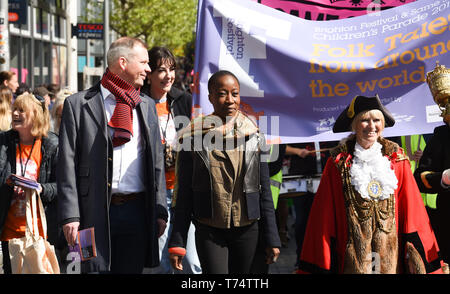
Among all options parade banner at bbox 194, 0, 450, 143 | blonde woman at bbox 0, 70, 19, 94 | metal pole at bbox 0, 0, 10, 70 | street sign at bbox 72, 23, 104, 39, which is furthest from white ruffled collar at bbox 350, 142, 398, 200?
street sign at bbox 72, 23, 104, 39

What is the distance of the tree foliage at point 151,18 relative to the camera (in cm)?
3238

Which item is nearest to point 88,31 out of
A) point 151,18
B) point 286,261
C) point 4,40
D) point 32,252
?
point 4,40

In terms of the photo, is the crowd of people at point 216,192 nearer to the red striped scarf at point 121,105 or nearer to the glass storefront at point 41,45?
the red striped scarf at point 121,105

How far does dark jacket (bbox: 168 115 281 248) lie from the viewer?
4473mm

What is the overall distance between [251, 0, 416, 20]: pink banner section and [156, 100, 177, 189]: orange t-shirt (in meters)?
1.14

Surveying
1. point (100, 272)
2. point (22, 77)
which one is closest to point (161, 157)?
point (100, 272)

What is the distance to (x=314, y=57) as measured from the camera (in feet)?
19.2

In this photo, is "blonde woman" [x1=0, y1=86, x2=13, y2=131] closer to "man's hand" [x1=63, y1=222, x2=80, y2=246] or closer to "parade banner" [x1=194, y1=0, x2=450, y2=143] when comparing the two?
"parade banner" [x1=194, y1=0, x2=450, y2=143]

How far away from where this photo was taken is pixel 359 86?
19.1 feet

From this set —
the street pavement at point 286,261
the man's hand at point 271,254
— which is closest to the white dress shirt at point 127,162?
the man's hand at point 271,254

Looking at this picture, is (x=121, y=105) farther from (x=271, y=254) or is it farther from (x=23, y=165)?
(x=23, y=165)

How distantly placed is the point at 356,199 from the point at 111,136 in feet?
4.86
